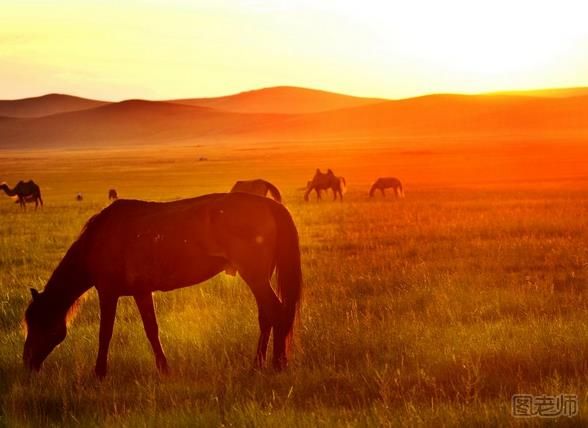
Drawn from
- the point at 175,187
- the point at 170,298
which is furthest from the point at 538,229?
the point at 175,187

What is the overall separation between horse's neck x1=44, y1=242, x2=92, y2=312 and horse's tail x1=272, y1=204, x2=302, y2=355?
208cm

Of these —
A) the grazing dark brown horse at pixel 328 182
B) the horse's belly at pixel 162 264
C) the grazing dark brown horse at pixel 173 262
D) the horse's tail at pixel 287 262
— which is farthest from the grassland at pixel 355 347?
the grazing dark brown horse at pixel 328 182

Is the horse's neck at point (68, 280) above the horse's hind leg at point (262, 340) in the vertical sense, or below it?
above

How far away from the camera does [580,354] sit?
7.45 m

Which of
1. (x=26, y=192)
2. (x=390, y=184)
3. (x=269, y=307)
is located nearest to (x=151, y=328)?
(x=269, y=307)

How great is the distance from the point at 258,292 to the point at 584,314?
438 cm

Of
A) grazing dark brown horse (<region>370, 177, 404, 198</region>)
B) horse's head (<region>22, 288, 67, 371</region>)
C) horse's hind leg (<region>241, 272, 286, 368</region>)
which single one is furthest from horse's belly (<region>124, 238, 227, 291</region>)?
grazing dark brown horse (<region>370, 177, 404, 198</region>)

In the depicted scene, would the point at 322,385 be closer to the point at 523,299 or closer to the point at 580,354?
the point at 580,354

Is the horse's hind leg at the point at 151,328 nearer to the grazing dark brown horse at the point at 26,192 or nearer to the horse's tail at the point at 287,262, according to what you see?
the horse's tail at the point at 287,262

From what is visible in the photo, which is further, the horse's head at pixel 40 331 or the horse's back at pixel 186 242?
the horse's head at pixel 40 331

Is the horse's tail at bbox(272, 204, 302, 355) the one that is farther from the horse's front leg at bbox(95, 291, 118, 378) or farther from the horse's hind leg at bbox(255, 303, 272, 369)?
the horse's front leg at bbox(95, 291, 118, 378)

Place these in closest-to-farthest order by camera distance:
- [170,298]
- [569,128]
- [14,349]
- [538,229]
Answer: [14,349] → [170,298] → [538,229] → [569,128]

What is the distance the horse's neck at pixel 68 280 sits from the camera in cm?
777

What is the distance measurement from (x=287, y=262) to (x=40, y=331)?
106 inches
